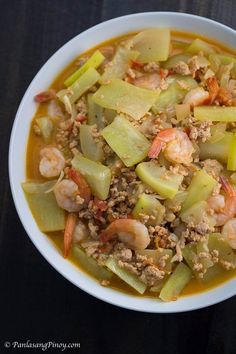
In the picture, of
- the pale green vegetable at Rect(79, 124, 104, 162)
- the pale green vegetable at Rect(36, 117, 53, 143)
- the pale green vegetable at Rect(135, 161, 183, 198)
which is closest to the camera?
the pale green vegetable at Rect(135, 161, 183, 198)

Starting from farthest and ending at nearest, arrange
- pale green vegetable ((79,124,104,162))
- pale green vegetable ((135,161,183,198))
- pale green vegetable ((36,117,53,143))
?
pale green vegetable ((36,117,53,143)) < pale green vegetable ((79,124,104,162)) < pale green vegetable ((135,161,183,198))

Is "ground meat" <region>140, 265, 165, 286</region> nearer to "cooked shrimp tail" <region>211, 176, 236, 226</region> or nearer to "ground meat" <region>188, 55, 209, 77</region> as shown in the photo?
"cooked shrimp tail" <region>211, 176, 236, 226</region>

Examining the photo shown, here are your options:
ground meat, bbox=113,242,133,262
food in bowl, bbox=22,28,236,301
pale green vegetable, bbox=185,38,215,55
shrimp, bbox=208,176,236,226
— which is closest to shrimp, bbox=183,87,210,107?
food in bowl, bbox=22,28,236,301

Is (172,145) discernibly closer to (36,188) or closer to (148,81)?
(148,81)

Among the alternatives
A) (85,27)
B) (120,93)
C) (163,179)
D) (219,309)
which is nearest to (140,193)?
(163,179)

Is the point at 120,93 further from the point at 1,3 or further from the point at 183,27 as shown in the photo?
the point at 1,3

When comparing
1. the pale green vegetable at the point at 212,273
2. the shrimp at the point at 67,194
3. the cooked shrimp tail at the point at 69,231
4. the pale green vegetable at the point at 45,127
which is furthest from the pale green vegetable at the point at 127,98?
the pale green vegetable at the point at 212,273
